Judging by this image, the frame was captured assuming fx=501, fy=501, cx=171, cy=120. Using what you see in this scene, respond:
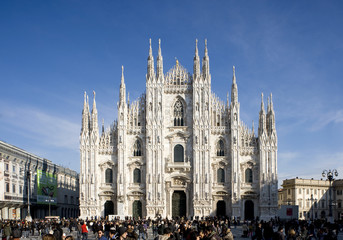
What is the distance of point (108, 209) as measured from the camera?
201ft

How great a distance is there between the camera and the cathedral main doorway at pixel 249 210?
6045 cm

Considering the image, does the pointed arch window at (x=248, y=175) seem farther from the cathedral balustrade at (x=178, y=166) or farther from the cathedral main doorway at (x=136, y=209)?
the cathedral main doorway at (x=136, y=209)

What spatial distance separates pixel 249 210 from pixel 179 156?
10667mm

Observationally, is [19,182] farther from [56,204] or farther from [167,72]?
[167,72]

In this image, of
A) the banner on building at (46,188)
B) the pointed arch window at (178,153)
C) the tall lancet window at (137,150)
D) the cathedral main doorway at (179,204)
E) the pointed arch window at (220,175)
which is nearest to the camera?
the pointed arch window at (220,175)

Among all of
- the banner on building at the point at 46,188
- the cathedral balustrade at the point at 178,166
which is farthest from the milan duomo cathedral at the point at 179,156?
the banner on building at the point at 46,188

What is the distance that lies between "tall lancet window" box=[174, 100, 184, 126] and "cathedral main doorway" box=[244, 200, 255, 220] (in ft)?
40.9

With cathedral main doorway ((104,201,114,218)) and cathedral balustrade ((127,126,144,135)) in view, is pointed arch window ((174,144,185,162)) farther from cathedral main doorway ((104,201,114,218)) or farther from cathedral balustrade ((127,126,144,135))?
cathedral main doorway ((104,201,114,218))

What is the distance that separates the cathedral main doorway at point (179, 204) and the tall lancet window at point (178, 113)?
8.64 m

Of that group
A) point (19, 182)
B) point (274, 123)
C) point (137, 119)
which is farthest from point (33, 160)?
point (274, 123)

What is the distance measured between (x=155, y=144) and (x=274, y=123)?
14667 mm

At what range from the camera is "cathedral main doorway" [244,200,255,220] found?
60453 mm

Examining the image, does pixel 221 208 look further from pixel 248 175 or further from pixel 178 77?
A: pixel 178 77

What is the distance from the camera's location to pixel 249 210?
60.5 meters
